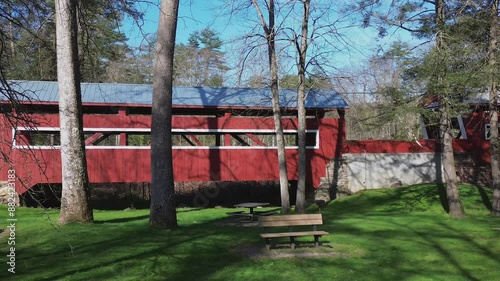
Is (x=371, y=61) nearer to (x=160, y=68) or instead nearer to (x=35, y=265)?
(x=160, y=68)

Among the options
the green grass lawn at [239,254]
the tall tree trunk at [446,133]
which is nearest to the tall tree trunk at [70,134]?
the green grass lawn at [239,254]

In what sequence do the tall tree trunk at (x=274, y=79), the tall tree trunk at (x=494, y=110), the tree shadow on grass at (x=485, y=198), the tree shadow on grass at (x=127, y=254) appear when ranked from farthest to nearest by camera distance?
the tree shadow on grass at (x=485, y=198)
the tall tree trunk at (x=274, y=79)
the tall tree trunk at (x=494, y=110)
the tree shadow on grass at (x=127, y=254)

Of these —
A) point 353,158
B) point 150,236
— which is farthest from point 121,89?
point 150,236

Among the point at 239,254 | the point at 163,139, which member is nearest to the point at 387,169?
the point at 163,139

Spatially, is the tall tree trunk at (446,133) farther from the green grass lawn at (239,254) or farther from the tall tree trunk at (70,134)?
the tall tree trunk at (70,134)

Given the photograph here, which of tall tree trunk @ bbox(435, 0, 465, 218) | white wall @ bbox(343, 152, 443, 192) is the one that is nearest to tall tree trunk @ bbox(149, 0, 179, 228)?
tall tree trunk @ bbox(435, 0, 465, 218)

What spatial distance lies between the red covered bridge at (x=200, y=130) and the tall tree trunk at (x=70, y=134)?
25.7 ft

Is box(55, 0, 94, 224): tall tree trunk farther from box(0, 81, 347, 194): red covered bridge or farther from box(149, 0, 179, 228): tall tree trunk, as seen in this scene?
box(0, 81, 347, 194): red covered bridge

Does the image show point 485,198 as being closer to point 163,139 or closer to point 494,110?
point 494,110

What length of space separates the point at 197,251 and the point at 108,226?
9.53ft

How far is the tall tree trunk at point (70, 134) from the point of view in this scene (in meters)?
9.76

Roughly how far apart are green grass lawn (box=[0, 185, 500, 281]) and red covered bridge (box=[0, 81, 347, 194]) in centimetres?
799

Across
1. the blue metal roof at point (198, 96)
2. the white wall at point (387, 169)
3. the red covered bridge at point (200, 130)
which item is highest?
the blue metal roof at point (198, 96)

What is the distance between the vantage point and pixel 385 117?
13805 millimetres
